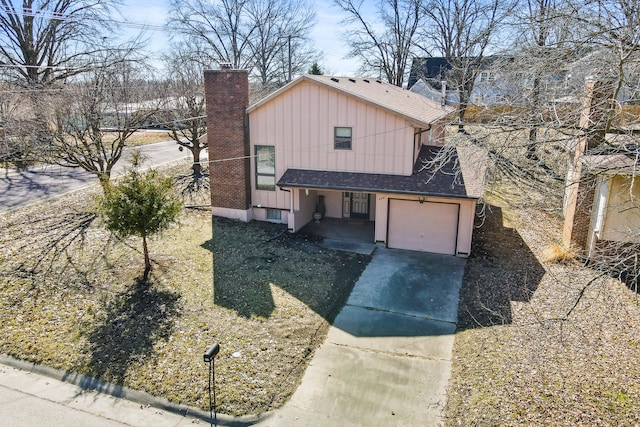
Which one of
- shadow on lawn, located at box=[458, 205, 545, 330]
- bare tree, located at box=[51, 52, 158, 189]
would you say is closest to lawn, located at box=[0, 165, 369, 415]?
bare tree, located at box=[51, 52, 158, 189]

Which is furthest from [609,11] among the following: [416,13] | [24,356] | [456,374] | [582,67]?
[416,13]

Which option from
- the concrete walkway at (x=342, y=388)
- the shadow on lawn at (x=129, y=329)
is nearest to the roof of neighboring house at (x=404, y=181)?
the concrete walkway at (x=342, y=388)

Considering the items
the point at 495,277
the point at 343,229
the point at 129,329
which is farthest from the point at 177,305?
the point at 495,277

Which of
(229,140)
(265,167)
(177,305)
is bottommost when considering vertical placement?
(177,305)

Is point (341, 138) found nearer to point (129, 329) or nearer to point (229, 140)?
point (229, 140)

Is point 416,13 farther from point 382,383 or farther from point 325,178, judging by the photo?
point 382,383

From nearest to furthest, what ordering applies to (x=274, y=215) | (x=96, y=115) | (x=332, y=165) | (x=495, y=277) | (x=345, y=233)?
(x=495, y=277)
(x=332, y=165)
(x=345, y=233)
(x=96, y=115)
(x=274, y=215)

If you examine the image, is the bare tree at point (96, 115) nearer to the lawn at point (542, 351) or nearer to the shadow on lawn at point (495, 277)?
the shadow on lawn at point (495, 277)
